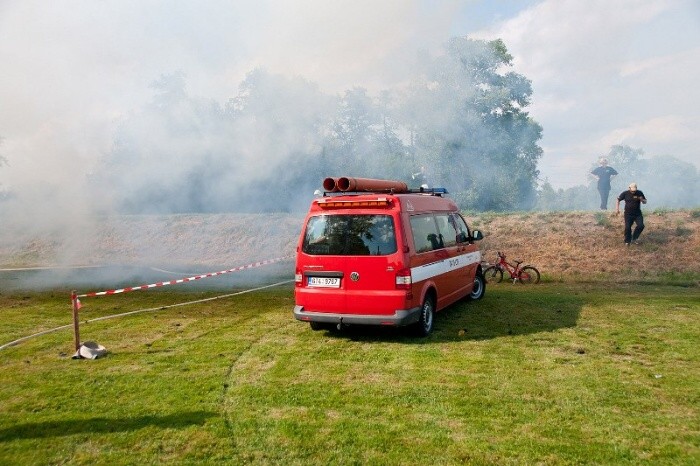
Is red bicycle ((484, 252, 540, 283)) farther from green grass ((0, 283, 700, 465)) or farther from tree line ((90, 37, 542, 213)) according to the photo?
tree line ((90, 37, 542, 213))

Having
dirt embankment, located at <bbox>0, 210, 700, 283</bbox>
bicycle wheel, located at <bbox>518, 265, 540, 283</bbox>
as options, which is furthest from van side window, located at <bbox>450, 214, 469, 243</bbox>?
dirt embankment, located at <bbox>0, 210, 700, 283</bbox>

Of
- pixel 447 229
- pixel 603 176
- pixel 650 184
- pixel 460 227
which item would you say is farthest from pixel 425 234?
pixel 650 184

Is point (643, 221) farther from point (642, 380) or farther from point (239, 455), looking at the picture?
point (239, 455)

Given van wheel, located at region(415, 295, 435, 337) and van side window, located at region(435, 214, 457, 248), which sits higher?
van side window, located at region(435, 214, 457, 248)

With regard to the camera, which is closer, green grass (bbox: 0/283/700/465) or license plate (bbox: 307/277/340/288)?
green grass (bbox: 0/283/700/465)

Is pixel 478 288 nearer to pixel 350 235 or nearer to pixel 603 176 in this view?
pixel 350 235

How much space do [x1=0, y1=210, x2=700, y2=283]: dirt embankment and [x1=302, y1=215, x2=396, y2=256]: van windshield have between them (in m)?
8.40

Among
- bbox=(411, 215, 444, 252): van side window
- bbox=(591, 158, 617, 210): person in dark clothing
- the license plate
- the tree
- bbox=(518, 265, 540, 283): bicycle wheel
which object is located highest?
the tree

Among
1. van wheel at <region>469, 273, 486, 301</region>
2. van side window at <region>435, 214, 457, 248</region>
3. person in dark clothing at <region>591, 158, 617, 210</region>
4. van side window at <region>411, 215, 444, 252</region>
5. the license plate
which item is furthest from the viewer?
person in dark clothing at <region>591, 158, 617, 210</region>

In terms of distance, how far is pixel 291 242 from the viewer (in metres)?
20.2

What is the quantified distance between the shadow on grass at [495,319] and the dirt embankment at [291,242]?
395 centimetres

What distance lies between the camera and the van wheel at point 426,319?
307 inches

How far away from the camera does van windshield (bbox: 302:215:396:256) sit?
7.57 m

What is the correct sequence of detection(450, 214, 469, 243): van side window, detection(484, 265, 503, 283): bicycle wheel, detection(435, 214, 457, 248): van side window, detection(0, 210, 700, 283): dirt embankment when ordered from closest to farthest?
detection(435, 214, 457, 248): van side window < detection(450, 214, 469, 243): van side window < detection(484, 265, 503, 283): bicycle wheel < detection(0, 210, 700, 283): dirt embankment
